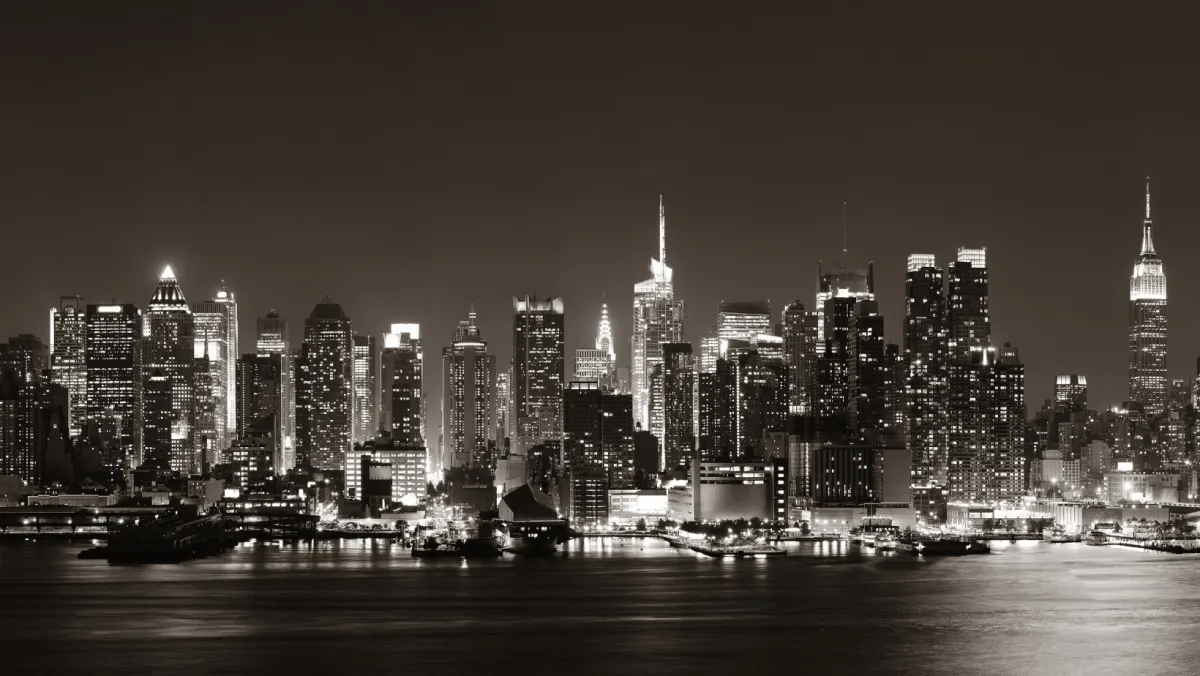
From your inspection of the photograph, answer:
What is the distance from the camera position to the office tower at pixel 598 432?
19088 centimetres

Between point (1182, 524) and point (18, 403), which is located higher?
point (18, 403)

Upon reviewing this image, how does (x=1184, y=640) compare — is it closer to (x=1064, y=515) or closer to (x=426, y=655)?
(x=426, y=655)

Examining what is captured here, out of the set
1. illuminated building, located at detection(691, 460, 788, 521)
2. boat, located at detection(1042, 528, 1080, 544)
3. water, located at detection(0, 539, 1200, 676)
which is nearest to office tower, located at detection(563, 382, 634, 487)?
illuminated building, located at detection(691, 460, 788, 521)

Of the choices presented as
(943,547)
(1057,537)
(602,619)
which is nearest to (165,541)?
(943,547)

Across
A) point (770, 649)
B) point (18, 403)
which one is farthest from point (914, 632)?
point (18, 403)

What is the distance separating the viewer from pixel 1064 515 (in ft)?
578

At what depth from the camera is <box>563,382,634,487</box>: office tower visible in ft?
626

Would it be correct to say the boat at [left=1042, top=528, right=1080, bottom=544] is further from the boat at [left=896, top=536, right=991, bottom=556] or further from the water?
the water

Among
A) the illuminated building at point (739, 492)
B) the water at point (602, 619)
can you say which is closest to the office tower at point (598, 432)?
the illuminated building at point (739, 492)

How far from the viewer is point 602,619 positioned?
205ft

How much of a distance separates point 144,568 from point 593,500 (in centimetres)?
8252

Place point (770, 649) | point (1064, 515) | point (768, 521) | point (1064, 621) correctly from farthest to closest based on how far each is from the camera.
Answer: point (1064, 515) → point (768, 521) → point (1064, 621) → point (770, 649)

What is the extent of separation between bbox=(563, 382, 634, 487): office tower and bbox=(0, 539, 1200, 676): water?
292ft

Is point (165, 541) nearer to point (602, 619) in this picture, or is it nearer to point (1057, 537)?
point (602, 619)
